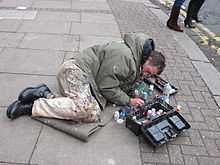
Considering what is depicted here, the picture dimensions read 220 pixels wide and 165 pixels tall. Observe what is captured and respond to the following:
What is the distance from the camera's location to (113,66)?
11.3 ft

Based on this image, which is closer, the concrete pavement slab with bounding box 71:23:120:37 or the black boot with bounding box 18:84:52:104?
the black boot with bounding box 18:84:52:104

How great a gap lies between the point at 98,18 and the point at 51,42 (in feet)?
6.13

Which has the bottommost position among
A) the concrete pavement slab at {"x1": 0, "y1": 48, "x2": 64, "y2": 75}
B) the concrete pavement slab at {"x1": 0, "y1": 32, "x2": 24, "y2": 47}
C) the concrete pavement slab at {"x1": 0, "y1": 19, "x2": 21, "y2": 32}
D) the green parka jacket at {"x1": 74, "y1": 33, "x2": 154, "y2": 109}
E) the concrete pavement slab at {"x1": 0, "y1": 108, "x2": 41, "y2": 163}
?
the concrete pavement slab at {"x1": 0, "y1": 19, "x2": 21, "y2": 32}

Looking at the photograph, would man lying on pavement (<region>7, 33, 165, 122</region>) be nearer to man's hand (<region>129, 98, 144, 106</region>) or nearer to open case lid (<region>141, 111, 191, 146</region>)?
man's hand (<region>129, 98, 144, 106</region>)

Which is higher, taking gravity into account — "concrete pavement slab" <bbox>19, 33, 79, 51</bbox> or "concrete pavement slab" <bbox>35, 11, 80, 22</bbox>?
"concrete pavement slab" <bbox>19, 33, 79, 51</bbox>

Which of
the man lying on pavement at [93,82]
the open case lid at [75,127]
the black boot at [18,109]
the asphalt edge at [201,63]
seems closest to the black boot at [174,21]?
the asphalt edge at [201,63]

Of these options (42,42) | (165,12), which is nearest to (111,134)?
(42,42)

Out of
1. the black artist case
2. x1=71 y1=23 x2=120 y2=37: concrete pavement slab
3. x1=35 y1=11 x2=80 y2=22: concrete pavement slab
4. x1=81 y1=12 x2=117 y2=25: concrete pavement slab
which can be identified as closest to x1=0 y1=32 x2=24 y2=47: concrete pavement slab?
x1=71 y1=23 x2=120 y2=37: concrete pavement slab

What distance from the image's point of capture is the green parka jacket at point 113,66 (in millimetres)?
3447

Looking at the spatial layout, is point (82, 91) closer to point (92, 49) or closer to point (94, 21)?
Result: point (92, 49)

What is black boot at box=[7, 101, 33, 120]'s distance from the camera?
332 cm

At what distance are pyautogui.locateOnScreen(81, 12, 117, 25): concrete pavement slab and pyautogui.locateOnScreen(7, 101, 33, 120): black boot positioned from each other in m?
3.64

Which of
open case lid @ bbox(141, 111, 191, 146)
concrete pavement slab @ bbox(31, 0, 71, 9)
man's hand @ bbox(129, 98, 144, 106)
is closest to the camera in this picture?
open case lid @ bbox(141, 111, 191, 146)

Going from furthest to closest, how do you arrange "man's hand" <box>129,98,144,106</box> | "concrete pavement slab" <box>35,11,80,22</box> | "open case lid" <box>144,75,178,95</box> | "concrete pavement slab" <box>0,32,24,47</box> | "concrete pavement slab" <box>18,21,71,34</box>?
"concrete pavement slab" <box>35,11,80,22</box>
"concrete pavement slab" <box>18,21,71,34</box>
"concrete pavement slab" <box>0,32,24,47</box>
"open case lid" <box>144,75,178,95</box>
"man's hand" <box>129,98,144,106</box>
